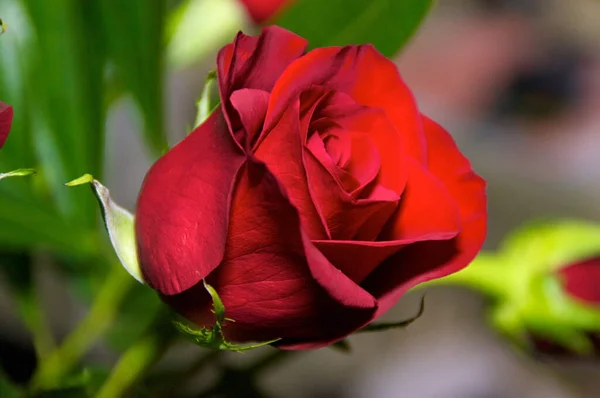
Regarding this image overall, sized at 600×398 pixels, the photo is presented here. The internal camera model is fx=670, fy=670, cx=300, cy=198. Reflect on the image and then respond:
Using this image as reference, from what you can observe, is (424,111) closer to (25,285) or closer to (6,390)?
(25,285)

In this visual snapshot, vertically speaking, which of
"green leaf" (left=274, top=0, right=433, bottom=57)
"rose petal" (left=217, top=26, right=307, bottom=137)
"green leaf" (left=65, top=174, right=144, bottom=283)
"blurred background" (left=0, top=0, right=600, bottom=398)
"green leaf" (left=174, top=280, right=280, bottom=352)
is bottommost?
"blurred background" (left=0, top=0, right=600, bottom=398)

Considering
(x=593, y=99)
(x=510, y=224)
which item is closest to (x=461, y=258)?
(x=510, y=224)

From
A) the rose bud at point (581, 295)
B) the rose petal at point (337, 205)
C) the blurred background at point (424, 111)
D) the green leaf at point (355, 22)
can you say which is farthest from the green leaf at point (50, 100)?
the rose bud at point (581, 295)

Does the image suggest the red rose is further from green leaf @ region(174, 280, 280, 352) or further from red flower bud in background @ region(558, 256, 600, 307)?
red flower bud in background @ region(558, 256, 600, 307)

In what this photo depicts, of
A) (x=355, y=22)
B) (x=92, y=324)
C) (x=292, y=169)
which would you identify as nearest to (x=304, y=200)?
(x=292, y=169)

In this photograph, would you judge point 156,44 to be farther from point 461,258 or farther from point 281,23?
point 461,258

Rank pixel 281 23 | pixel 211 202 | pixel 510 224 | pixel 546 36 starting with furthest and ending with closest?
1. pixel 546 36
2. pixel 510 224
3. pixel 281 23
4. pixel 211 202

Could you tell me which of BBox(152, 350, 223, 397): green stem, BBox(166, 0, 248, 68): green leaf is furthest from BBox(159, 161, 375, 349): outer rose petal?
BBox(166, 0, 248, 68): green leaf

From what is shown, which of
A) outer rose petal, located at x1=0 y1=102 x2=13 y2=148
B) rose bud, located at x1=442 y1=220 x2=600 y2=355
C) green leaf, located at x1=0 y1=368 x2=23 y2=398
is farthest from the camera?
rose bud, located at x1=442 y1=220 x2=600 y2=355
